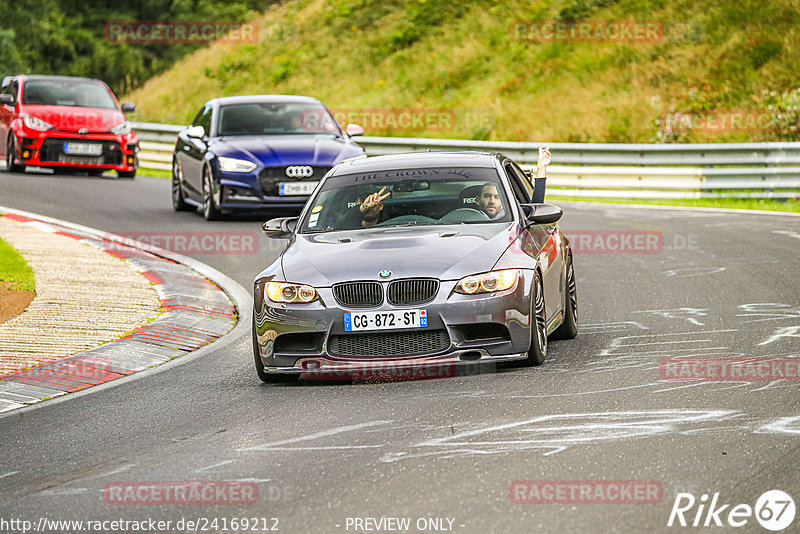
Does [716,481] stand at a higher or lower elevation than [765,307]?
higher

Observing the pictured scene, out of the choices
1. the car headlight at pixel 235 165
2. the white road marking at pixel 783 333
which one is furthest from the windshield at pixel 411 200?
the car headlight at pixel 235 165

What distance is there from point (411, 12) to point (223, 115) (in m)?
25.0

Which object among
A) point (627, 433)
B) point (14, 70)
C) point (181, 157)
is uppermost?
point (627, 433)

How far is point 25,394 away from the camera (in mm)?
8797

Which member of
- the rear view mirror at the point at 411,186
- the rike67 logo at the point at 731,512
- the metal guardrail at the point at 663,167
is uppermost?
the rear view mirror at the point at 411,186

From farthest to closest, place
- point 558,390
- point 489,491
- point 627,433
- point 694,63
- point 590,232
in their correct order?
point 694,63 < point 590,232 < point 558,390 < point 627,433 < point 489,491

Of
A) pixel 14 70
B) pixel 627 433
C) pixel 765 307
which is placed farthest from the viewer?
pixel 14 70

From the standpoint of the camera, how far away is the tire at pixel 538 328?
8742 mm

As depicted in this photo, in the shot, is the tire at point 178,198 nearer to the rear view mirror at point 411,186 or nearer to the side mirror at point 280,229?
the side mirror at point 280,229

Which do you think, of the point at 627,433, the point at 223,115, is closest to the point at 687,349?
the point at 627,433

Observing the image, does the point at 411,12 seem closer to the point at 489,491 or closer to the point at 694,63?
the point at 694,63

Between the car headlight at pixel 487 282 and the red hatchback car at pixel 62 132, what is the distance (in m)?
16.6

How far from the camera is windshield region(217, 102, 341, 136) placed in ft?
62.5

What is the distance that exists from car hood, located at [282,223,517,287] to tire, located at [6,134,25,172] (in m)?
16.2
